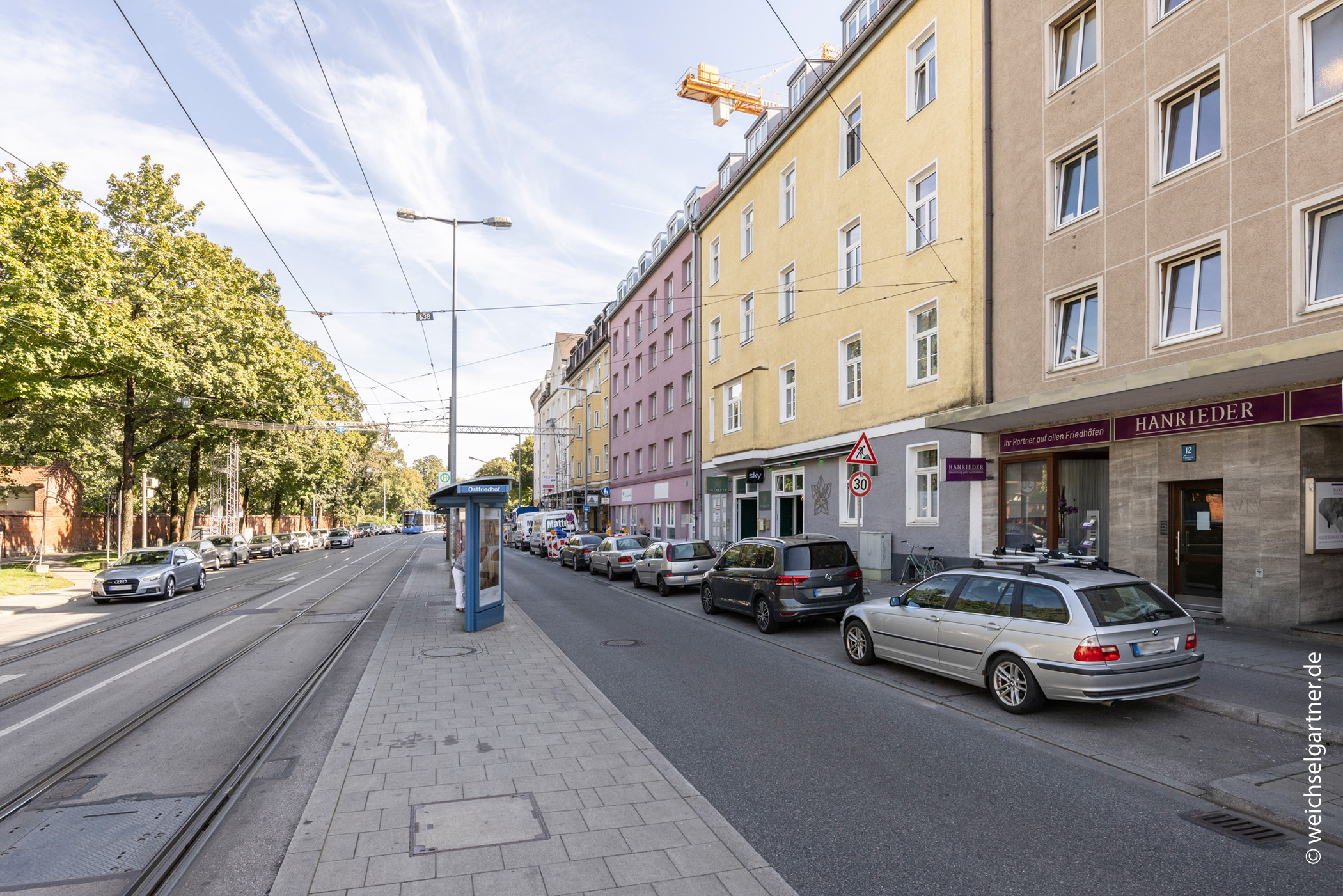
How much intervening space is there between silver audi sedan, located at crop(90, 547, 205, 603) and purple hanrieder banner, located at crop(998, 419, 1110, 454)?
2011 cm

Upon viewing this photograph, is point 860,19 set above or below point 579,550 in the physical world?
above

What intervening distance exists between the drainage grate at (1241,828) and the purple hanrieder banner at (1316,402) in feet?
23.2

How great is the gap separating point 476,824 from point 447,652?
6158 millimetres

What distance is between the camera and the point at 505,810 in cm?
456

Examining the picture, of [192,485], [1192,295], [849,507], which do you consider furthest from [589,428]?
[1192,295]

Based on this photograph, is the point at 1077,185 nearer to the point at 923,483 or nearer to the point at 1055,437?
the point at 1055,437

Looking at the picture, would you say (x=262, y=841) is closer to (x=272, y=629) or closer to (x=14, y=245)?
(x=272, y=629)

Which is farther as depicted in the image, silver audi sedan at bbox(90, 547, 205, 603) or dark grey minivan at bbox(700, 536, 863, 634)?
silver audi sedan at bbox(90, 547, 205, 603)

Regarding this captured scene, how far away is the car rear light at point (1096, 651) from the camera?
249 inches

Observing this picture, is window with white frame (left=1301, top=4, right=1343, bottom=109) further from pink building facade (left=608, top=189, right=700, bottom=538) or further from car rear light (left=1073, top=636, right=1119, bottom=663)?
pink building facade (left=608, top=189, right=700, bottom=538)

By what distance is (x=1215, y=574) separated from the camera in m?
11.0

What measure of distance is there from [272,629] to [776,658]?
874 centimetres

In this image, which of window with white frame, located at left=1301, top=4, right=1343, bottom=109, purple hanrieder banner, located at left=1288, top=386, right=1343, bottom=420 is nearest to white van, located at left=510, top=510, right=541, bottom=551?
purple hanrieder banner, located at left=1288, top=386, right=1343, bottom=420

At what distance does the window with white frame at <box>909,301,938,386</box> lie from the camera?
54.2ft
